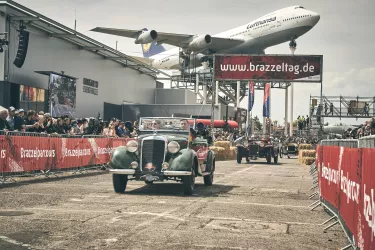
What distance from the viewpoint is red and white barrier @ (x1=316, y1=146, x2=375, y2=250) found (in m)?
5.13

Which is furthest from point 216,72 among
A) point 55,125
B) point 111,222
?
point 111,222

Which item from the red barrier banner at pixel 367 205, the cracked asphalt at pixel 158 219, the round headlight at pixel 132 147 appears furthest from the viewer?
the round headlight at pixel 132 147

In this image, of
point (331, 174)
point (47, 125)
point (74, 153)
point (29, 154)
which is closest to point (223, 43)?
point (74, 153)

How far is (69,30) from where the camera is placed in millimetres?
35844

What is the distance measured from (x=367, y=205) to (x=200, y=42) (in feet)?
140

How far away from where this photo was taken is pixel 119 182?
1203cm

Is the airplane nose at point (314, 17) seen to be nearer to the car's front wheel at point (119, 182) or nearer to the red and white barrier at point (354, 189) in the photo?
the car's front wheel at point (119, 182)

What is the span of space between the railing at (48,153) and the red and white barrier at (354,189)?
8.37 m

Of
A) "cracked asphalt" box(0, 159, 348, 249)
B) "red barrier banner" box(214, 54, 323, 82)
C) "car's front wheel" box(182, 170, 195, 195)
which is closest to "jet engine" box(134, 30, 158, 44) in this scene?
"red barrier banner" box(214, 54, 323, 82)

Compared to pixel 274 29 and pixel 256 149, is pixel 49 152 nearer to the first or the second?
pixel 256 149

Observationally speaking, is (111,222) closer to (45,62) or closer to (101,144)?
(101,144)

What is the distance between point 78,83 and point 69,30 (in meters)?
6.37

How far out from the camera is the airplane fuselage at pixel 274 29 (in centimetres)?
5084

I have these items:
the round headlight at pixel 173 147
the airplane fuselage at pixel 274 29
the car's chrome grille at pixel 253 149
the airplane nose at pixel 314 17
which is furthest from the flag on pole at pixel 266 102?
the round headlight at pixel 173 147
